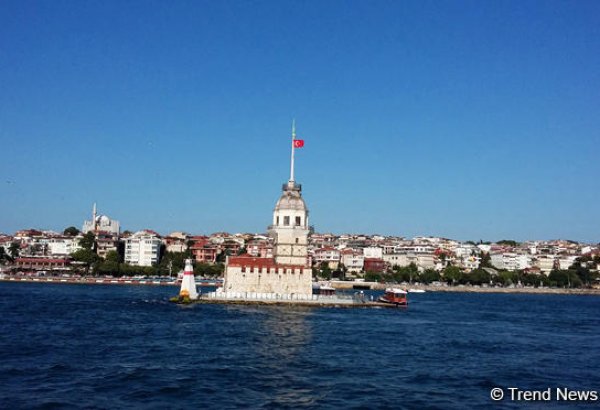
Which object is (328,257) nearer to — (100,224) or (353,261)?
(353,261)

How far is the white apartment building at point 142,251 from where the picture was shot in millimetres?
106625

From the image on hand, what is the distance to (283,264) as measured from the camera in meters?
52.3

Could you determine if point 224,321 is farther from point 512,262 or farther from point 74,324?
point 512,262

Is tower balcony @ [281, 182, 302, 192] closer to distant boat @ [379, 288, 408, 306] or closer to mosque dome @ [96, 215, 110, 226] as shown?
distant boat @ [379, 288, 408, 306]

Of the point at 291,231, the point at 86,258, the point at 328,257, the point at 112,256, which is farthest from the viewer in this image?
the point at 328,257

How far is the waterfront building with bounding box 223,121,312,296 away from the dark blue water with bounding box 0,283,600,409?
25.1ft

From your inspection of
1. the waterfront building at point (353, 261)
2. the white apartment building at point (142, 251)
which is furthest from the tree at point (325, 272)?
the white apartment building at point (142, 251)

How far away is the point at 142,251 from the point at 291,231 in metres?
59.3

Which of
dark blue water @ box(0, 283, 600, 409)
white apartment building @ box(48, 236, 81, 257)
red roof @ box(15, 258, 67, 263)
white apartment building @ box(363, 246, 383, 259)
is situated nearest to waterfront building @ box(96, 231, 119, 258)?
white apartment building @ box(48, 236, 81, 257)

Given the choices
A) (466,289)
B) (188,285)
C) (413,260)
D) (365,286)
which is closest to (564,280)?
(466,289)

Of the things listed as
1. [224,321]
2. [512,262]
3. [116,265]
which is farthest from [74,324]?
[512,262]

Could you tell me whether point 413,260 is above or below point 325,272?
above

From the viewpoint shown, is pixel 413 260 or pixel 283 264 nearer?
pixel 283 264

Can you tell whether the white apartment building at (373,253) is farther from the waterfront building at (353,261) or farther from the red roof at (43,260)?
the red roof at (43,260)
